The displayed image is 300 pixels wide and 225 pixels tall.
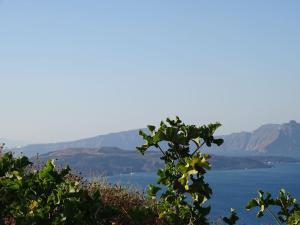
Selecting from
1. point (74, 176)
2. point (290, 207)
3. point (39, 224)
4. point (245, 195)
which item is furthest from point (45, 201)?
point (245, 195)

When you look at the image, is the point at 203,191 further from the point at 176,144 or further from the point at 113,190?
the point at 113,190

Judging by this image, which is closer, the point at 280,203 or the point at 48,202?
the point at 48,202

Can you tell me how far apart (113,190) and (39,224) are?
8902 mm

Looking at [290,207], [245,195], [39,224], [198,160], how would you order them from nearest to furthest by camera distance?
1. [198,160]
2. [39,224]
3. [290,207]
4. [245,195]

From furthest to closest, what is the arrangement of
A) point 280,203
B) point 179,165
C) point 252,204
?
point 280,203
point 252,204
point 179,165

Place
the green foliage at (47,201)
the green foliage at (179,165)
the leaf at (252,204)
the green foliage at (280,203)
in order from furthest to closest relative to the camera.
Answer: the green foliage at (280,203) → the leaf at (252,204) → the green foliage at (179,165) → the green foliage at (47,201)

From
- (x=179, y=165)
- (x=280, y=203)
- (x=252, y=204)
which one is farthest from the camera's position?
(x=280, y=203)

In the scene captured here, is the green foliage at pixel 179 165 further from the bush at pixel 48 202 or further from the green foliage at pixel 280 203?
the green foliage at pixel 280 203

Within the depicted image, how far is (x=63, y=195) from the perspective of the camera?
5.13 meters

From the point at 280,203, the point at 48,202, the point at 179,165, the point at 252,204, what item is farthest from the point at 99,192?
the point at 280,203

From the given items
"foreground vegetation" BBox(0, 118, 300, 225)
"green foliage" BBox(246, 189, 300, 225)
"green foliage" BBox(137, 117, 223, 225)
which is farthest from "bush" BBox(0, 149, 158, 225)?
"green foliage" BBox(246, 189, 300, 225)

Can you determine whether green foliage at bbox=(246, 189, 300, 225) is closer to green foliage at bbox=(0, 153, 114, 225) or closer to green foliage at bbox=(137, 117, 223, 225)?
green foliage at bbox=(137, 117, 223, 225)

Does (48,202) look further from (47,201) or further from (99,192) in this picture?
(99,192)

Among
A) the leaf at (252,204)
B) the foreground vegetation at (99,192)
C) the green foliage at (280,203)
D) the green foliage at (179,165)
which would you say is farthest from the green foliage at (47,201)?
the green foliage at (280,203)
